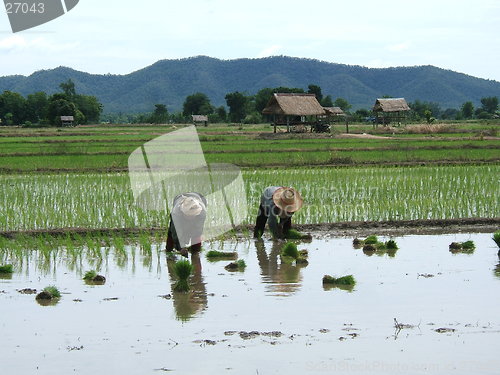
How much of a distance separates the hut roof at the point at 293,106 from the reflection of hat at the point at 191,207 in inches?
977

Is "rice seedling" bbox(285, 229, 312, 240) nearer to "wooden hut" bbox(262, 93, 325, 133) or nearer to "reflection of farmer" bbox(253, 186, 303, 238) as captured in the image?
"reflection of farmer" bbox(253, 186, 303, 238)

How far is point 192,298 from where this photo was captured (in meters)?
5.84

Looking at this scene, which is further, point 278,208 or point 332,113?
point 332,113

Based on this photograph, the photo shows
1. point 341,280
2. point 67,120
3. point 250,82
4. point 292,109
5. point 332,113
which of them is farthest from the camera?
point 250,82

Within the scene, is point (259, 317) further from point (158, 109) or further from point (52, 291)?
point (158, 109)

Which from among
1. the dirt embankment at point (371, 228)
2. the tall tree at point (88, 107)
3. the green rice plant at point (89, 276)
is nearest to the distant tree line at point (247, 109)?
the tall tree at point (88, 107)

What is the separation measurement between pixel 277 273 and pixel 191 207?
1.00m

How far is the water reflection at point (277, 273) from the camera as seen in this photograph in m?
6.14

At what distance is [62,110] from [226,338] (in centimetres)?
4736

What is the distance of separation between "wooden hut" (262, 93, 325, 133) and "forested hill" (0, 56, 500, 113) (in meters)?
92.6

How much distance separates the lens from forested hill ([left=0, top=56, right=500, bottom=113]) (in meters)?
133

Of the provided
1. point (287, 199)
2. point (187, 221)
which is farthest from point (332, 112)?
point (187, 221)

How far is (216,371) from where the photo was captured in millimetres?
4148

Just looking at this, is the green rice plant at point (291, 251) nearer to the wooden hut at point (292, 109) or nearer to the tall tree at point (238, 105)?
the wooden hut at point (292, 109)
